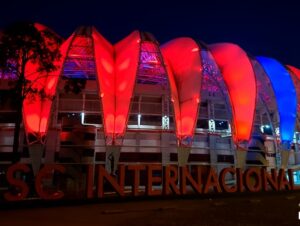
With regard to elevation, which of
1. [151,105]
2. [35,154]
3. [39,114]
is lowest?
[35,154]

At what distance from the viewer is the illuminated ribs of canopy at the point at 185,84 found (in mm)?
32969

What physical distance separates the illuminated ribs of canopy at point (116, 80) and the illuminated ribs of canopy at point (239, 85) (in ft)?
35.0

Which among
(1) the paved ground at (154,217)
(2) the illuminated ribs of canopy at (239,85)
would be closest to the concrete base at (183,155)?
(2) the illuminated ribs of canopy at (239,85)

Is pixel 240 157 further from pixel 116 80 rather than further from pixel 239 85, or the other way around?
pixel 116 80

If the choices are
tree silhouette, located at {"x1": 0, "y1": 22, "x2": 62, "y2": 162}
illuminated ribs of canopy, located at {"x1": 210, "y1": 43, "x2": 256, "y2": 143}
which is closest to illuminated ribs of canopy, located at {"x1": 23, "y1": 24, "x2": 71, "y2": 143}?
tree silhouette, located at {"x1": 0, "y1": 22, "x2": 62, "y2": 162}

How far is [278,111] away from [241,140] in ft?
22.4

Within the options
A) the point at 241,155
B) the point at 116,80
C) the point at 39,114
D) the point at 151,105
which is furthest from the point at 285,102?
the point at 39,114

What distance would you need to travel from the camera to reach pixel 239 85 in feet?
119

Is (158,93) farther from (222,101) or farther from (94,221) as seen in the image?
(94,221)

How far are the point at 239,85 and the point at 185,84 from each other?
6032 mm

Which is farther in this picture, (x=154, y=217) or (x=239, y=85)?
(x=239, y=85)

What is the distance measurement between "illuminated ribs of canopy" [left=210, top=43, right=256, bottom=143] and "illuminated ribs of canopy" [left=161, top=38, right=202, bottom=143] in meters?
4.65

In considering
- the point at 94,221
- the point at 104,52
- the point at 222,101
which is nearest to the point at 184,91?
the point at 222,101

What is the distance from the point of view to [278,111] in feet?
126
